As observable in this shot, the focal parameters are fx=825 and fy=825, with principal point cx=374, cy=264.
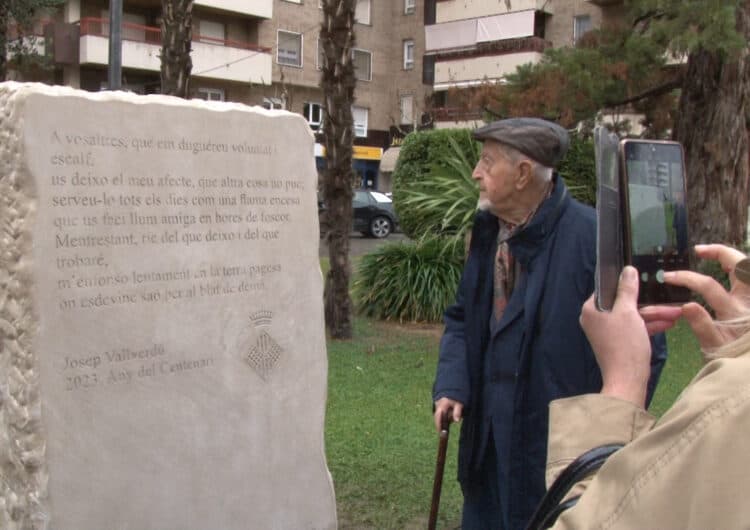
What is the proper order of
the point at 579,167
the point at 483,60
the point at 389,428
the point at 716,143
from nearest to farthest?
the point at 389,428 < the point at 716,143 < the point at 579,167 < the point at 483,60

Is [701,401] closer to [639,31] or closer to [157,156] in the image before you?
[157,156]

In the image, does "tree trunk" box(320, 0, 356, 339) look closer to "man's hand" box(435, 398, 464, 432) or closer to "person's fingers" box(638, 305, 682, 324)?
"man's hand" box(435, 398, 464, 432)

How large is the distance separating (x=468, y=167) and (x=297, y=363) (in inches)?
338

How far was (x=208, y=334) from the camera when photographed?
136 inches

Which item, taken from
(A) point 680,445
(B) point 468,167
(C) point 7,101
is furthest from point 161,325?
(B) point 468,167

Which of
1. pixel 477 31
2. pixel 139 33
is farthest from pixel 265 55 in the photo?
pixel 477 31

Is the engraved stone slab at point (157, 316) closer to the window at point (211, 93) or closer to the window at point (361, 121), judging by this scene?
the window at point (211, 93)

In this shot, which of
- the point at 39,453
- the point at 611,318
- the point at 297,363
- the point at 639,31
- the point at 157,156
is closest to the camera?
the point at 611,318

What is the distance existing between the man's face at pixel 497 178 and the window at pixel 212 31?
107ft

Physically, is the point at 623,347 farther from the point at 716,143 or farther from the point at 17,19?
the point at 17,19

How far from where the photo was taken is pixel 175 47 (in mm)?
8500

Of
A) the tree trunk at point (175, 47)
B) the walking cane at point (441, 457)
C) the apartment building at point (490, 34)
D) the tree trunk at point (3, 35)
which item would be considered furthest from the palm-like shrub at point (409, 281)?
the apartment building at point (490, 34)

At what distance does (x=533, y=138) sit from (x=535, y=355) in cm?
80

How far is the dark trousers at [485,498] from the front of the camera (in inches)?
122
